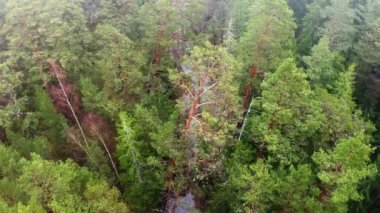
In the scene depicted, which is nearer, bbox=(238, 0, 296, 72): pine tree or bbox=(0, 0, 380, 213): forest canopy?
bbox=(0, 0, 380, 213): forest canopy

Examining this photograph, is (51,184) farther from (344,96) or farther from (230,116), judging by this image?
(344,96)

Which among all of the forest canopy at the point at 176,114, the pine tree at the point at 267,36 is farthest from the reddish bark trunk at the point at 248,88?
the pine tree at the point at 267,36

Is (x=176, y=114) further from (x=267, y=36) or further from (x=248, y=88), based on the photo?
(x=267, y=36)

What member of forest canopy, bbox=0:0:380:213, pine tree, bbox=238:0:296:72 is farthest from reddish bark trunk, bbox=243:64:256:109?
pine tree, bbox=238:0:296:72

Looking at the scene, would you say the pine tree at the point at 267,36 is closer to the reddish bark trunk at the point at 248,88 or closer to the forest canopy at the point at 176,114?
the forest canopy at the point at 176,114

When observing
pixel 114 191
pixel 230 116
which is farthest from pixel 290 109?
pixel 114 191

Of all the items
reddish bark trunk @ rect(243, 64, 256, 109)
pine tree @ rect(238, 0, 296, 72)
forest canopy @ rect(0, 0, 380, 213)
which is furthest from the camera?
reddish bark trunk @ rect(243, 64, 256, 109)

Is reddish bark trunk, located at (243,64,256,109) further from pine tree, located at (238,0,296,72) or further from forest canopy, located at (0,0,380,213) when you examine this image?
pine tree, located at (238,0,296,72)

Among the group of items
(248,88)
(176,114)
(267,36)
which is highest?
(267,36)

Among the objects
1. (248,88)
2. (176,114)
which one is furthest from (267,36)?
(176,114)
